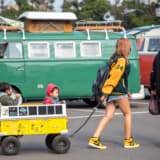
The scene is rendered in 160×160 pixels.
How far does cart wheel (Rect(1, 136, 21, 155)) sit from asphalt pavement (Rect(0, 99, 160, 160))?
0.09 meters

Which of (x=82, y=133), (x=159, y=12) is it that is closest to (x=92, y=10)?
(x=159, y=12)

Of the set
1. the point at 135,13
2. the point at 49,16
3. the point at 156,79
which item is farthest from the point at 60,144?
the point at 135,13

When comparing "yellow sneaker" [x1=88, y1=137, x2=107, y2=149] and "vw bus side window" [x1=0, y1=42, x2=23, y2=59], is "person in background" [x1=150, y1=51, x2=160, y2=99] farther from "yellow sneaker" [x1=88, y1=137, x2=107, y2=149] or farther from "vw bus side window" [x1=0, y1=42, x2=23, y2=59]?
"vw bus side window" [x1=0, y1=42, x2=23, y2=59]

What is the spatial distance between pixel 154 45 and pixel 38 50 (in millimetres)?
4919

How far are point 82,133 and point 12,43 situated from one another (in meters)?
5.49

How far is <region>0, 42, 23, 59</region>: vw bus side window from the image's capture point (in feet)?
51.1

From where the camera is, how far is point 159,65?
8742 mm

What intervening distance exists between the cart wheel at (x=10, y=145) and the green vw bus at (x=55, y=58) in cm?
722

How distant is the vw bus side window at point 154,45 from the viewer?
1900 cm

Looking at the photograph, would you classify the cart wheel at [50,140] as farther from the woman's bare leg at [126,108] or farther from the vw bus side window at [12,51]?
the vw bus side window at [12,51]

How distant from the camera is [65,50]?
1597 cm

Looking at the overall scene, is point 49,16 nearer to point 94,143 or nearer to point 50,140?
point 94,143

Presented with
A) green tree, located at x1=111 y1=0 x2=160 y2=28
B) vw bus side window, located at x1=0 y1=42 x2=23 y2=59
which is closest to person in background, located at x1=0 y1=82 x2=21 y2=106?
vw bus side window, located at x1=0 y1=42 x2=23 y2=59

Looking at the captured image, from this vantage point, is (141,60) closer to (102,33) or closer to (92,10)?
(102,33)
